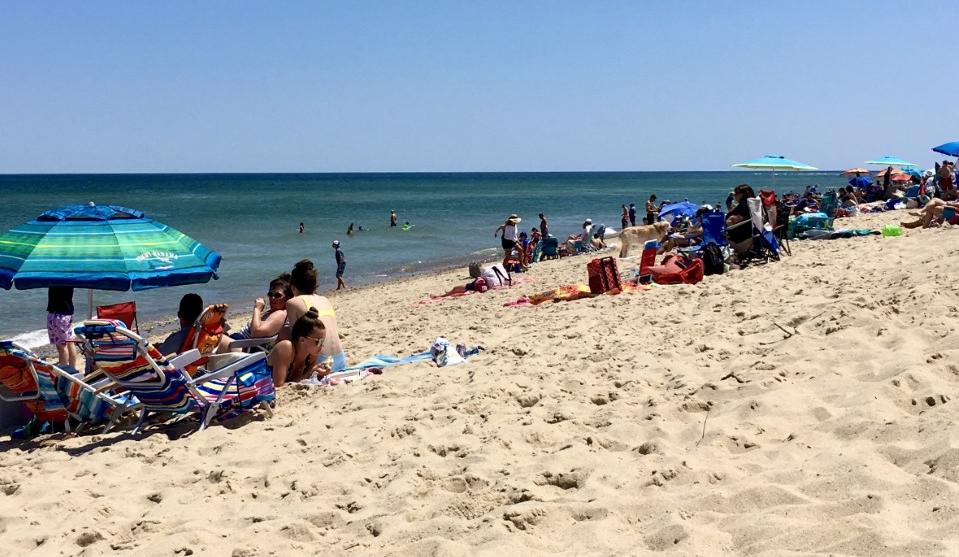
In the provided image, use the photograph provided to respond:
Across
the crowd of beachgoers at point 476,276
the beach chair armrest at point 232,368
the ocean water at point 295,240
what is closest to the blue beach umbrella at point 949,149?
the crowd of beachgoers at point 476,276

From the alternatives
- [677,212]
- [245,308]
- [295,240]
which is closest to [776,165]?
[677,212]

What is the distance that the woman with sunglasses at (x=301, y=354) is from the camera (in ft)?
19.5

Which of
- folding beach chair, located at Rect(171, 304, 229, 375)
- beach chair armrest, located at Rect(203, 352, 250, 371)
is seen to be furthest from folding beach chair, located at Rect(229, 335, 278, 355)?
beach chair armrest, located at Rect(203, 352, 250, 371)

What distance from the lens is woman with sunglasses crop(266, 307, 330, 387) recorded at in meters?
5.95

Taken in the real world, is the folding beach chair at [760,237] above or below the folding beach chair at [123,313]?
above

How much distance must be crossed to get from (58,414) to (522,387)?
2.97 m

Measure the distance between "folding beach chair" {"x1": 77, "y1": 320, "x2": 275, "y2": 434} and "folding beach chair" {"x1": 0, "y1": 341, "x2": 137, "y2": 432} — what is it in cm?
25

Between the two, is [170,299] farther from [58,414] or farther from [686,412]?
[686,412]

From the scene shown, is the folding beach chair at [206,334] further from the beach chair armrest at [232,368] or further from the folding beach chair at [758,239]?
the folding beach chair at [758,239]

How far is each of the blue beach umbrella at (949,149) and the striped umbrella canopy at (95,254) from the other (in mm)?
16011

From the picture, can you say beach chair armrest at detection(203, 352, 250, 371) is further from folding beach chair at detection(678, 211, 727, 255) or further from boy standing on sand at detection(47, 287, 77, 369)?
folding beach chair at detection(678, 211, 727, 255)

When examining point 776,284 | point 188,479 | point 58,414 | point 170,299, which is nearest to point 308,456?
point 188,479

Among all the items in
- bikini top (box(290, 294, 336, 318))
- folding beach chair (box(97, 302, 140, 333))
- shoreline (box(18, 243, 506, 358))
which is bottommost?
shoreline (box(18, 243, 506, 358))

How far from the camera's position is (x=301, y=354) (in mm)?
6090
